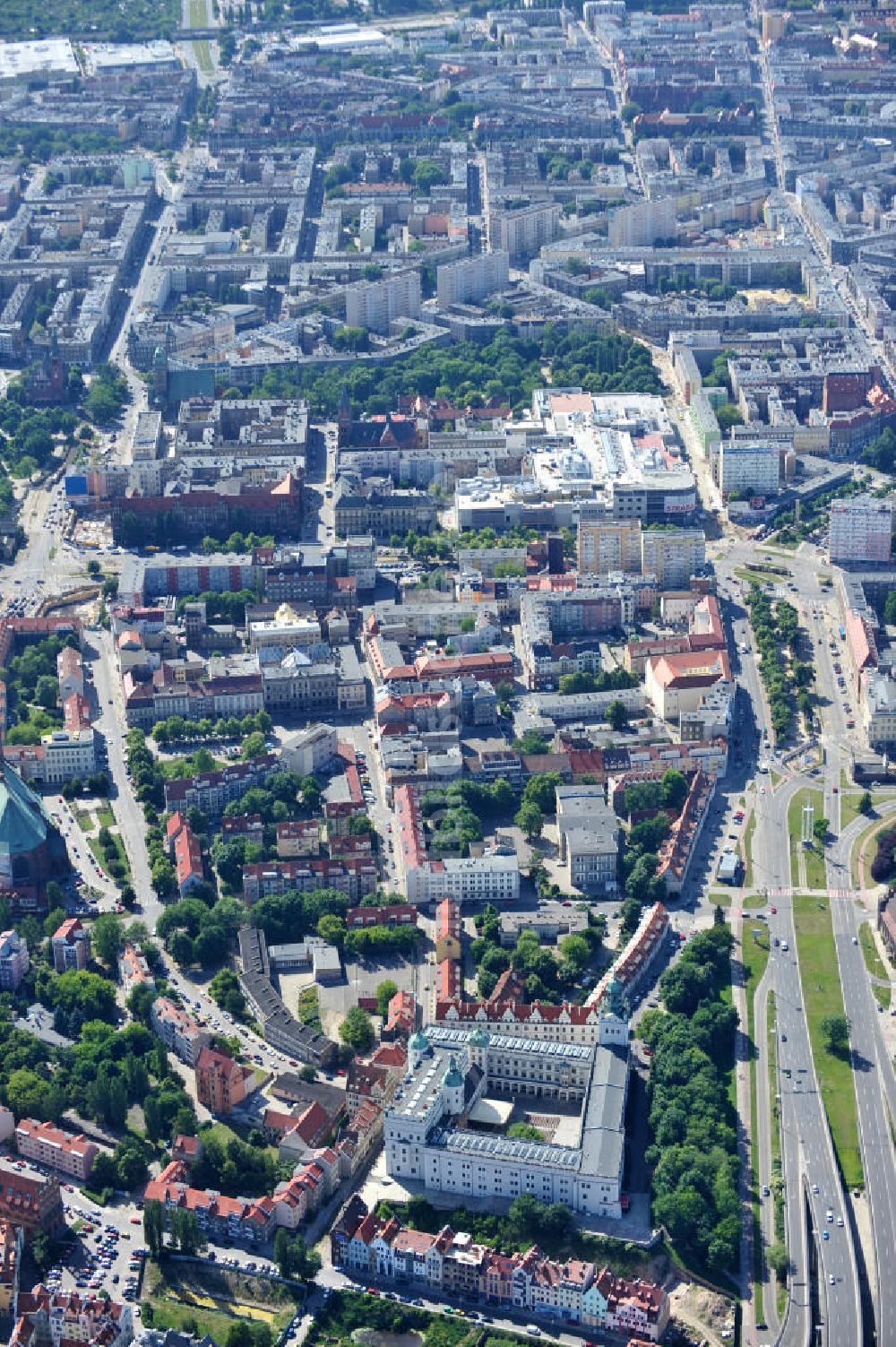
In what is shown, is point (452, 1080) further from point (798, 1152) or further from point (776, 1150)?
point (798, 1152)

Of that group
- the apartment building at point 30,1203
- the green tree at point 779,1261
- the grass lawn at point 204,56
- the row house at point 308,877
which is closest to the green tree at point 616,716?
the row house at point 308,877

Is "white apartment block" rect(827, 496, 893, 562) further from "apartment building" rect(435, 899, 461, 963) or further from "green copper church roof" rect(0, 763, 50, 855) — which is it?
"green copper church roof" rect(0, 763, 50, 855)

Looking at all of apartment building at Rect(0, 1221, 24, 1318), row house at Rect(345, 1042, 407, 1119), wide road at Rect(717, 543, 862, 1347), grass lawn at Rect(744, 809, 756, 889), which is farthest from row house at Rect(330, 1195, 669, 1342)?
grass lawn at Rect(744, 809, 756, 889)

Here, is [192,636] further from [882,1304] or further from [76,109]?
[76,109]

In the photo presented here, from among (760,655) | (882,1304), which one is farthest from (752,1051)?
(760,655)

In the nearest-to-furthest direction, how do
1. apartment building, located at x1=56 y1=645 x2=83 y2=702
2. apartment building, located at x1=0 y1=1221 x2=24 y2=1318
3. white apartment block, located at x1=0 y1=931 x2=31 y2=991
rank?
1. apartment building, located at x1=0 y1=1221 x2=24 y2=1318
2. white apartment block, located at x1=0 y1=931 x2=31 y2=991
3. apartment building, located at x1=56 y1=645 x2=83 y2=702

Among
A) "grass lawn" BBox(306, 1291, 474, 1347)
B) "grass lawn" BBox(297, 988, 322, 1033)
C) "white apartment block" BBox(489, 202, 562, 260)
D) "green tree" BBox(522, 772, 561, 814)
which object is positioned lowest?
"grass lawn" BBox(306, 1291, 474, 1347)

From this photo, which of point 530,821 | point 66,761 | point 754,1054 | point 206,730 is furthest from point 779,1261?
point 206,730
